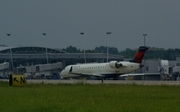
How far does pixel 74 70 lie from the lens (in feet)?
277

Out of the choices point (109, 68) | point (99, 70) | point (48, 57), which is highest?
point (48, 57)

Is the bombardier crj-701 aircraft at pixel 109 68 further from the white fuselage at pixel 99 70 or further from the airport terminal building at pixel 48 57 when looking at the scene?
the airport terminal building at pixel 48 57

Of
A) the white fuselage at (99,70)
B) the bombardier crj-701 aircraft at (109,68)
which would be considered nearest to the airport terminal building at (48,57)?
the white fuselage at (99,70)

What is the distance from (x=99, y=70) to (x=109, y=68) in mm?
2349

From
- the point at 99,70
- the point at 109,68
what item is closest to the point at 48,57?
the point at 99,70

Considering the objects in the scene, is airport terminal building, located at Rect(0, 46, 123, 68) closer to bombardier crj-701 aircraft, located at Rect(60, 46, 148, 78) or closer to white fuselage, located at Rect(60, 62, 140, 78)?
white fuselage, located at Rect(60, 62, 140, 78)

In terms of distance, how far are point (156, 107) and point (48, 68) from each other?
291ft

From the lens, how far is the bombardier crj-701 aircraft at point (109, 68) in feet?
257

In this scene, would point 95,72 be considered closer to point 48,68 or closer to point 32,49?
point 48,68

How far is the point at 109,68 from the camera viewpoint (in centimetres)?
7994

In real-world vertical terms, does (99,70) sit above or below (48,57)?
below

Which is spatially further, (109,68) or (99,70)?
(99,70)

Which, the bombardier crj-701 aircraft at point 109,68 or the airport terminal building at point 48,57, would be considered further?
the airport terminal building at point 48,57

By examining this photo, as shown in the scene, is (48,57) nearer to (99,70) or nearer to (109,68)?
(99,70)
